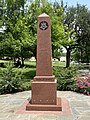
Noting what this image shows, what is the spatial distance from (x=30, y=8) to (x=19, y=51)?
3.88 meters

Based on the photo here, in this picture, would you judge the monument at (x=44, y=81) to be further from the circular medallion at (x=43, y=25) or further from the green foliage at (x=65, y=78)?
the green foliage at (x=65, y=78)

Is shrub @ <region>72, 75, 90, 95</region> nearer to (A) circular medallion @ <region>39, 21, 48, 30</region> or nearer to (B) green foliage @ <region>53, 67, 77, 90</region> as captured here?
(B) green foliage @ <region>53, 67, 77, 90</region>

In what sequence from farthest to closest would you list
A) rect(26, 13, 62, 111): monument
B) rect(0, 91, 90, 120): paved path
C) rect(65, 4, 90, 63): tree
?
rect(65, 4, 90, 63): tree, rect(26, 13, 62, 111): monument, rect(0, 91, 90, 120): paved path

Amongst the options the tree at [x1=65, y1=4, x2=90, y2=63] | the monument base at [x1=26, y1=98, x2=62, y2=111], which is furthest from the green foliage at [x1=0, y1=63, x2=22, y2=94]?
the tree at [x1=65, y1=4, x2=90, y2=63]

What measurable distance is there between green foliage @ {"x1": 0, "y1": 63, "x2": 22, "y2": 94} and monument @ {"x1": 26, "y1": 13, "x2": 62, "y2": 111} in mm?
3764

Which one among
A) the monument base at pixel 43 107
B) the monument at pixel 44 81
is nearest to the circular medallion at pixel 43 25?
the monument at pixel 44 81

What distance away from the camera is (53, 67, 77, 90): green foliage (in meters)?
12.3

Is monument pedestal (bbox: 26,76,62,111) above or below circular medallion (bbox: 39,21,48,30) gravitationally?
below

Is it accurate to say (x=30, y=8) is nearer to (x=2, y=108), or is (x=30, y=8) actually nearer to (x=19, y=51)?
(x=19, y=51)

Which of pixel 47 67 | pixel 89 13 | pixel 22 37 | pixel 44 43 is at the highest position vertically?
pixel 89 13

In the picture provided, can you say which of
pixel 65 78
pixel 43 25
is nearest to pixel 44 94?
pixel 43 25

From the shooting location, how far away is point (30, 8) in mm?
19500

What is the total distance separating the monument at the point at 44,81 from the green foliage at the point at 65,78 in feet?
A: 14.4

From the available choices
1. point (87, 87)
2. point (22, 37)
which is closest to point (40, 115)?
point (87, 87)
